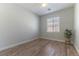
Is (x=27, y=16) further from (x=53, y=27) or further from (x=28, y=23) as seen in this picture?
(x=53, y=27)

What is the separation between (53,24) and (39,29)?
117cm

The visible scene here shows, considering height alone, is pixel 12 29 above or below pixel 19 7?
below

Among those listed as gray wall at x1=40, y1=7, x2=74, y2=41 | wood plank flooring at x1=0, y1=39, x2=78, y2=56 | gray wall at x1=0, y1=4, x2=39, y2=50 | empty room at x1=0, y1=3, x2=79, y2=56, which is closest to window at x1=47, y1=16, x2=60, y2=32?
empty room at x1=0, y1=3, x2=79, y2=56

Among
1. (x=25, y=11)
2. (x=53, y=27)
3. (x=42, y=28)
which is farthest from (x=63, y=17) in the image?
(x=25, y=11)

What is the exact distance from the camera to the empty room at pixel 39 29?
9.10 ft

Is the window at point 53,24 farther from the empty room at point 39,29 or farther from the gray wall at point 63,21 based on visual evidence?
the gray wall at point 63,21

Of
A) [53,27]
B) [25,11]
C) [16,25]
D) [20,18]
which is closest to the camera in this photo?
[16,25]

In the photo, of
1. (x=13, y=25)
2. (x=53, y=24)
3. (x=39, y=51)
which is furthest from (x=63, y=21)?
(x=13, y=25)

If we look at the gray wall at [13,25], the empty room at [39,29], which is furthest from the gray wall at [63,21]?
the gray wall at [13,25]

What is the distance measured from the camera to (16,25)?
3453 mm

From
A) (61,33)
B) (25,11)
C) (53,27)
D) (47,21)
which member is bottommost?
(61,33)

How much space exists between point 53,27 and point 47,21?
66 centimetres

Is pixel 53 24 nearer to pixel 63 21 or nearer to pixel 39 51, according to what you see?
pixel 63 21

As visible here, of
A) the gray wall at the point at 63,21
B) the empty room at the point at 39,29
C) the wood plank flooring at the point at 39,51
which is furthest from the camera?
the gray wall at the point at 63,21
